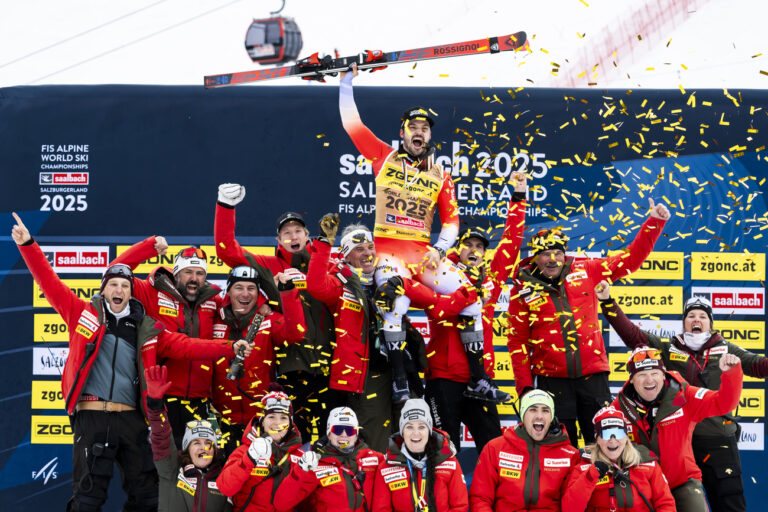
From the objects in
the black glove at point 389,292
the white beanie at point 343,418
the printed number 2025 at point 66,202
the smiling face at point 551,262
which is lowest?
the white beanie at point 343,418

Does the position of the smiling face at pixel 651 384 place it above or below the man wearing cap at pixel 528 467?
above

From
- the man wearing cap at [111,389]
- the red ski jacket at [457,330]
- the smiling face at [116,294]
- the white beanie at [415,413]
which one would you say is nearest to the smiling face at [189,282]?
the man wearing cap at [111,389]

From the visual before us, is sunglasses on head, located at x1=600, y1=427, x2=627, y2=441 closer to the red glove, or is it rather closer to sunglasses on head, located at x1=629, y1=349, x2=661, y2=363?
sunglasses on head, located at x1=629, y1=349, x2=661, y2=363

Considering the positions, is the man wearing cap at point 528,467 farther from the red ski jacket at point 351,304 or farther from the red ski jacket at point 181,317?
the red ski jacket at point 181,317

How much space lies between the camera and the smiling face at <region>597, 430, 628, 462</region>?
20.0 ft

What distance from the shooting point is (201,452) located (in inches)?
246

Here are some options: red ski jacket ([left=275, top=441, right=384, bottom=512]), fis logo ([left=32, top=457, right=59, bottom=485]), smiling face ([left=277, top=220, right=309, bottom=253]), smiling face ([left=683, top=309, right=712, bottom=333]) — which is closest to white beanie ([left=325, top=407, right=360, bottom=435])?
red ski jacket ([left=275, top=441, right=384, bottom=512])

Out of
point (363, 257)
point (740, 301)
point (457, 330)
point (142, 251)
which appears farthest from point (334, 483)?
point (740, 301)

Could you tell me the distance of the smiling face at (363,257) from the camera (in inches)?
267

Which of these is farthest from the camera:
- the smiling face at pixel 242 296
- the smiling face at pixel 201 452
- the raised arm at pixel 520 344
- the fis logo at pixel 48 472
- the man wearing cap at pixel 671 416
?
the fis logo at pixel 48 472

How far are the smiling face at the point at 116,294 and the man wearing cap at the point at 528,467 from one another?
2.64 meters

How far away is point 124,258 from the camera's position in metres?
7.05

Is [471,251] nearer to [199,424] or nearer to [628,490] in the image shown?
[628,490]

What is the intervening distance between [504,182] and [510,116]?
0.60 m
